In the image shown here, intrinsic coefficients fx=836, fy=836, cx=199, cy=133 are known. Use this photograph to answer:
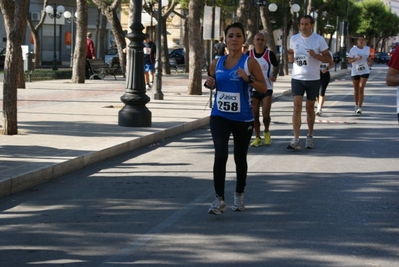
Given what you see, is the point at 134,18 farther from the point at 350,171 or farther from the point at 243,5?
the point at 243,5

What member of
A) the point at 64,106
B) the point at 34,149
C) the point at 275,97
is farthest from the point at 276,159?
the point at 275,97

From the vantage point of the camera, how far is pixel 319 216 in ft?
26.3

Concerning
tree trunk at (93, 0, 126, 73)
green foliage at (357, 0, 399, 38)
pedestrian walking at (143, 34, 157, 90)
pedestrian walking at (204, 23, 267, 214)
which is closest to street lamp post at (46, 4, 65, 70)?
Result: tree trunk at (93, 0, 126, 73)

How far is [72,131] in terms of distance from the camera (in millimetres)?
14328

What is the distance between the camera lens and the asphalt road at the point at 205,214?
6480 mm

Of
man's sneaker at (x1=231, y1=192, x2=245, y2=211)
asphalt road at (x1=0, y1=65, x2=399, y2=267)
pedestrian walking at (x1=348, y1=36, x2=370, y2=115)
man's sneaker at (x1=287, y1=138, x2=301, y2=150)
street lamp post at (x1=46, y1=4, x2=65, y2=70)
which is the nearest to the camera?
asphalt road at (x1=0, y1=65, x2=399, y2=267)

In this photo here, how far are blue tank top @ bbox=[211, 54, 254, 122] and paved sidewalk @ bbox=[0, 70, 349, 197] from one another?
270cm

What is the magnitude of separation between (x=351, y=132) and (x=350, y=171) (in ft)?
17.4

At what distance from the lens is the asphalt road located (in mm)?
6480

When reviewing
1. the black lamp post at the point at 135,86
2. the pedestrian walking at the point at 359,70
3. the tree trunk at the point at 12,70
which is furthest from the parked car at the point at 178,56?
the tree trunk at the point at 12,70

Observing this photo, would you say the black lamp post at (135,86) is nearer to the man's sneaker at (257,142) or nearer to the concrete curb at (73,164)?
the concrete curb at (73,164)

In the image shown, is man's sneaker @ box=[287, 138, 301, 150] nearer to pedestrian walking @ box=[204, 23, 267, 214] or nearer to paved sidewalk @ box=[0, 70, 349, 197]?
paved sidewalk @ box=[0, 70, 349, 197]

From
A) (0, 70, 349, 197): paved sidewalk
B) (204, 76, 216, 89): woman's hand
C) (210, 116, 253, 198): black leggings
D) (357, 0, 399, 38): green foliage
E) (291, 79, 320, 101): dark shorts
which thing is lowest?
(0, 70, 349, 197): paved sidewalk

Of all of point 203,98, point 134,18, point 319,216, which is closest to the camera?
point 319,216
